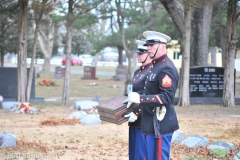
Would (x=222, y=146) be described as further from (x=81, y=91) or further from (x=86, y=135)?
(x=81, y=91)

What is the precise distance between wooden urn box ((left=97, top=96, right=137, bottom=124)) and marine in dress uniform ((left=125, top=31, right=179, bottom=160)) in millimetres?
221

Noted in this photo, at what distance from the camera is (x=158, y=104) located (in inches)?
193

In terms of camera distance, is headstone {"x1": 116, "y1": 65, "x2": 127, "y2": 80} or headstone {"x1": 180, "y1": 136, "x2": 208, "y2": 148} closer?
headstone {"x1": 180, "y1": 136, "x2": 208, "y2": 148}

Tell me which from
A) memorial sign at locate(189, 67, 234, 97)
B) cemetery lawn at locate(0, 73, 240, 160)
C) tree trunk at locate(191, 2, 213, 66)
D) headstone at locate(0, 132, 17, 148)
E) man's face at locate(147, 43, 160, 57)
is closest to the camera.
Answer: man's face at locate(147, 43, 160, 57)

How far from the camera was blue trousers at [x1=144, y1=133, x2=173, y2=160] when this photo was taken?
5.06 metres

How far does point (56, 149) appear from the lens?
8.36 metres

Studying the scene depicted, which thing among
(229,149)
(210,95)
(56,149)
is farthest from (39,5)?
(229,149)

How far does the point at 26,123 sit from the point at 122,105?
6.77 m

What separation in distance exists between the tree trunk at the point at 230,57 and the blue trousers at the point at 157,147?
35.1 feet

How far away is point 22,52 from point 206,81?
6291 millimetres

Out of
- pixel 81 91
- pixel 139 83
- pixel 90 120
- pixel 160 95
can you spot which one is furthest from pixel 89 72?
pixel 160 95

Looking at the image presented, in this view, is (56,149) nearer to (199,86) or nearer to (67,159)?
(67,159)

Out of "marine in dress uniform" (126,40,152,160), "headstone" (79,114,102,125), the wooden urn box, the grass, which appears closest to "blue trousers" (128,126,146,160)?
"marine in dress uniform" (126,40,152,160)

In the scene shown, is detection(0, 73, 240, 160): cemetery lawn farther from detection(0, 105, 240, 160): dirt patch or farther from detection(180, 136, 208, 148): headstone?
detection(180, 136, 208, 148): headstone
